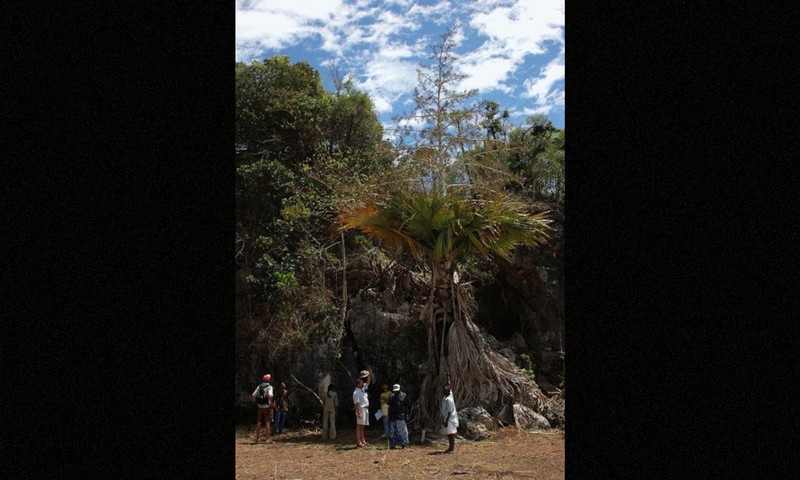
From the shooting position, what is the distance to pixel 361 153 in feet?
51.6

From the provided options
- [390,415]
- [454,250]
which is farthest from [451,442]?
[454,250]

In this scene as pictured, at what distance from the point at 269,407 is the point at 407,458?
309 cm

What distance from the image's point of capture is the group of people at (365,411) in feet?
31.1

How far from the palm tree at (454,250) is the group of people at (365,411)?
0.55 meters

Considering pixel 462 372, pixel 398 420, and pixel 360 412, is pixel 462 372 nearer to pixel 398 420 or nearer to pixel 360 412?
pixel 398 420

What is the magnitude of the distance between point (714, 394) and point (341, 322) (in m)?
11.8

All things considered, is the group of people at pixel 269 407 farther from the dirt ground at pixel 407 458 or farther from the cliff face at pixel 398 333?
the cliff face at pixel 398 333

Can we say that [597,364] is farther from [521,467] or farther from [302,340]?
[302,340]

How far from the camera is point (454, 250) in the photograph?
1082 centimetres

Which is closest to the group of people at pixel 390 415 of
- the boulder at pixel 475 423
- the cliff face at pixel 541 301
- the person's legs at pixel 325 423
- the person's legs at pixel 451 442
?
the person's legs at pixel 451 442

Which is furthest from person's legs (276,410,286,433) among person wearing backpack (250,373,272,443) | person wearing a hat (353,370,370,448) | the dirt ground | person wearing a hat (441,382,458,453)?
person wearing a hat (441,382,458,453)

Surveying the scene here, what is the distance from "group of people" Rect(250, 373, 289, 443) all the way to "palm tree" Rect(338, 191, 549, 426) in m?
2.69

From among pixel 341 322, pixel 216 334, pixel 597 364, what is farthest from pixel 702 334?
pixel 341 322

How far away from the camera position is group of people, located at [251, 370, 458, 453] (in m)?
9.47
